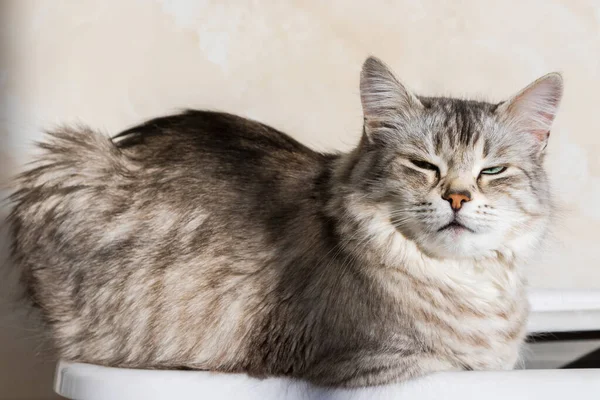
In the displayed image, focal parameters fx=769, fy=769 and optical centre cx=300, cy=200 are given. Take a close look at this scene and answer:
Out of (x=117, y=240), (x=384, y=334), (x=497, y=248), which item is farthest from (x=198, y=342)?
(x=497, y=248)

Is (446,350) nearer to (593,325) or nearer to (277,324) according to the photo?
(277,324)

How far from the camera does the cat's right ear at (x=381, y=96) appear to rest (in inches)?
63.2

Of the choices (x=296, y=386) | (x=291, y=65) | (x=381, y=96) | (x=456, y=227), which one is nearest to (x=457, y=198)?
(x=456, y=227)

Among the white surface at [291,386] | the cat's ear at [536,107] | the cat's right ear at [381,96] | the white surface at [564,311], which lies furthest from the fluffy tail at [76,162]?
the white surface at [564,311]

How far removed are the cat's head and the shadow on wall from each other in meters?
1.34

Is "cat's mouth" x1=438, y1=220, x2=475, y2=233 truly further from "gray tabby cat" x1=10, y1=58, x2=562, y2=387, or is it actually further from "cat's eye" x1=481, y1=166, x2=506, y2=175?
"cat's eye" x1=481, y1=166, x2=506, y2=175

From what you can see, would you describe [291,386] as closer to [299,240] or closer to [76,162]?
[299,240]

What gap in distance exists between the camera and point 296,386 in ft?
4.70

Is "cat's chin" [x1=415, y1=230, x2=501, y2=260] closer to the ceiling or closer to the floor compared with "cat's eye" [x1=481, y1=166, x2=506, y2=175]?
closer to the floor

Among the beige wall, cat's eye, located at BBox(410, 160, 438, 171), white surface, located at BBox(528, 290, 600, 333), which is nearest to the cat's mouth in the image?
cat's eye, located at BBox(410, 160, 438, 171)

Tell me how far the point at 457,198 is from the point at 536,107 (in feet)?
1.02

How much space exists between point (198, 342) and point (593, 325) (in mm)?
1063

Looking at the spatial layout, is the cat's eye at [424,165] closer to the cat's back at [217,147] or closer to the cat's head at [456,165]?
the cat's head at [456,165]

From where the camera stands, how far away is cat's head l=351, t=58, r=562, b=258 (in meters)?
1.48
